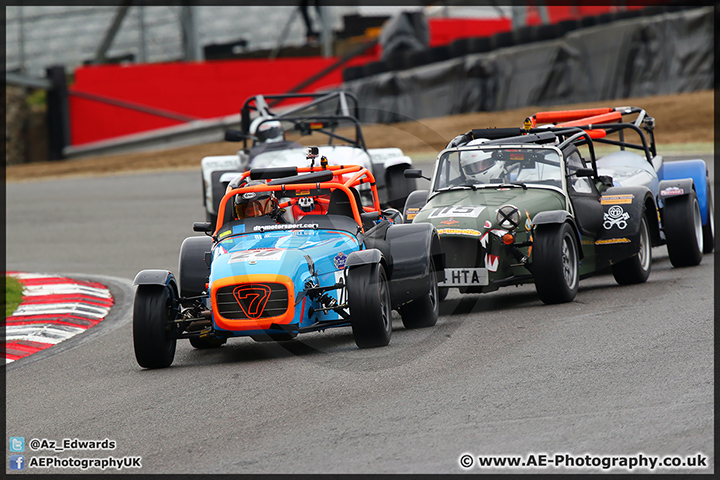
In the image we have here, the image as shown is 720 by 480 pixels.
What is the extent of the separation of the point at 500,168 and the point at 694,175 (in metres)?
3.26

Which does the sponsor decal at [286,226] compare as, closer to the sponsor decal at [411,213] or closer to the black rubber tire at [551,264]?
the black rubber tire at [551,264]

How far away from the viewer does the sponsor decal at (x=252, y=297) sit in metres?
7.32

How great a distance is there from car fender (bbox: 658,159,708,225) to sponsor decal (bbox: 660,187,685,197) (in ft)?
3.23

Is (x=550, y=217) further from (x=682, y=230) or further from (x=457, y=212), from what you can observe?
(x=682, y=230)

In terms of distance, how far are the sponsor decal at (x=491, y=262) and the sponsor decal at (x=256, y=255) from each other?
7.28ft

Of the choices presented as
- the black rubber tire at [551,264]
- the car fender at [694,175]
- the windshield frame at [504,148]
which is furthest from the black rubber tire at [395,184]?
the black rubber tire at [551,264]

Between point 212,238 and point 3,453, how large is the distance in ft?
11.3

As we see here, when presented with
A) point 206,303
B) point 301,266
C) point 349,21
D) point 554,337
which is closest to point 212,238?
point 206,303

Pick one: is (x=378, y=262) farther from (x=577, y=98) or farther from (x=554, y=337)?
(x=577, y=98)

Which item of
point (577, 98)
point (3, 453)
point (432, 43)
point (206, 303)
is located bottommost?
point (3, 453)

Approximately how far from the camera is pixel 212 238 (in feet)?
28.6

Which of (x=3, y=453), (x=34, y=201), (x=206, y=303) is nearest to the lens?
(x=3, y=453)

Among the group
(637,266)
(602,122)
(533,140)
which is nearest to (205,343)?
(533,140)

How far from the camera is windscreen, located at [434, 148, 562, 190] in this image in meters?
10.0
